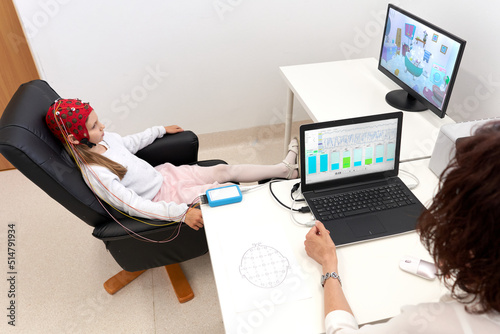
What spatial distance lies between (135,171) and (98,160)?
0.64 feet

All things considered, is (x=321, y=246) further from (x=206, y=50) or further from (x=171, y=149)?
(x=206, y=50)

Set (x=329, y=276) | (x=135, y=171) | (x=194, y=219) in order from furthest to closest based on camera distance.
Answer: (x=135, y=171) → (x=194, y=219) → (x=329, y=276)

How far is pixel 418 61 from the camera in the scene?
178 cm

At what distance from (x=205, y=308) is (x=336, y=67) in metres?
1.53

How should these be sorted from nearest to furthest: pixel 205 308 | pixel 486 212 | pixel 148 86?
pixel 486 212 < pixel 205 308 < pixel 148 86

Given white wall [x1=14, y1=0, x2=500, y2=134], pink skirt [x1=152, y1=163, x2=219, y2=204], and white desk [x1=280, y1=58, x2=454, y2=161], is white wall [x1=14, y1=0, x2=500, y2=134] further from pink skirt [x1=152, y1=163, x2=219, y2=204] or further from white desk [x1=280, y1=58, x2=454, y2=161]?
pink skirt [x1=152, y1=163, x2=219, y2=204]

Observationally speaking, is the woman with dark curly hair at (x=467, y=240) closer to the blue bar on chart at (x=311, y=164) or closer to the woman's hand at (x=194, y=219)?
the blue bar on chart at (x=311, y=164)

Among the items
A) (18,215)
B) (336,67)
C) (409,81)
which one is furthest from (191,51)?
(18,215)

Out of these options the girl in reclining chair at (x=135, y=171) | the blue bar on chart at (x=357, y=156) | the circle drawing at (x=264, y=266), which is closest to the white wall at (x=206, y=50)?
the girl in reclining chair at (x=135, y=171)

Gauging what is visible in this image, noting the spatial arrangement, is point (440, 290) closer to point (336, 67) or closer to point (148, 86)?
point (336, 67)

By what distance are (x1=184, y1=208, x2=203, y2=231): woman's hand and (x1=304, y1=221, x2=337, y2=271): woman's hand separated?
1.57ft

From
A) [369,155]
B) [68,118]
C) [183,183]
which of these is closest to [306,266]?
[369,155]

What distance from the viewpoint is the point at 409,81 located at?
1.89 metres

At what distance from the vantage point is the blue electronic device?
4.50 ft
